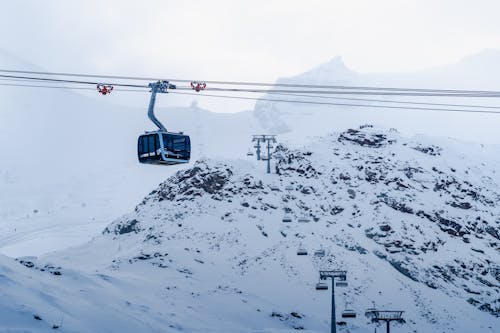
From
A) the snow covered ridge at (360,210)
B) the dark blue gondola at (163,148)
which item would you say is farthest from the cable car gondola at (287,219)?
the dark blue gondola at (163,148)

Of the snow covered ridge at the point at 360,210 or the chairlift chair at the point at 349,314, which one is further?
the snow covered ridge at the point at 360,210

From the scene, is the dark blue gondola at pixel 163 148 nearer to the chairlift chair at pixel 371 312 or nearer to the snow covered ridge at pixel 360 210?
the chairlift chair at pixel 371 312

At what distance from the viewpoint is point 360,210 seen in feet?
201

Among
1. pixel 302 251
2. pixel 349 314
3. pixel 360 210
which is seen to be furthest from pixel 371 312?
pixel 360 210

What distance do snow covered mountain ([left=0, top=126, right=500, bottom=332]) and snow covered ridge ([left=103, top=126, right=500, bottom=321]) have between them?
0.61 feet

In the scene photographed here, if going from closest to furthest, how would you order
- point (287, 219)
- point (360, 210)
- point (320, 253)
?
1. point (320, 253)
2. point (287, 219)
3. point (360, 210)

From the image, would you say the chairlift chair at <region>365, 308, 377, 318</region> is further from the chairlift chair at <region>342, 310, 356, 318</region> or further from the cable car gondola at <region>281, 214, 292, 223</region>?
the cable car gondola at <region>281, 214, 292, 223</region>

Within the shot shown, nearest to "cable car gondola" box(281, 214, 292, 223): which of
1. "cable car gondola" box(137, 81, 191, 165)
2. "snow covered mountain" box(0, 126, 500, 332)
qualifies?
"snow covered mountain" box(0, 126, 500, 332)

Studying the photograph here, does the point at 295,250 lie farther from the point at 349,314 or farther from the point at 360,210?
the point at 349,314

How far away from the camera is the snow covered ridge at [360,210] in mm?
53984

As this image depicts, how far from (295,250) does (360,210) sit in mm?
11342

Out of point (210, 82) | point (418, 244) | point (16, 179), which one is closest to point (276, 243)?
point (418, 244)

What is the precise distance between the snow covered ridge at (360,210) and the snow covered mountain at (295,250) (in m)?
0.18

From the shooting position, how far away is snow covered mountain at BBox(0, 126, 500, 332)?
1515 inches
